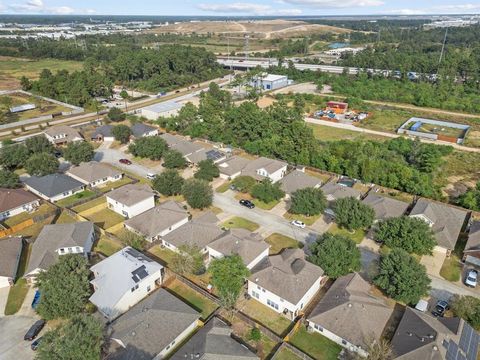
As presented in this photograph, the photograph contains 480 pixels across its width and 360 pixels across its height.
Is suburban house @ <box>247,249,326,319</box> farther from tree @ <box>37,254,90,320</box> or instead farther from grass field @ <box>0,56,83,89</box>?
grass field @ <box>0,56,83,89</box>

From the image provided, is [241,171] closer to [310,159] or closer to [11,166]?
[310,159]

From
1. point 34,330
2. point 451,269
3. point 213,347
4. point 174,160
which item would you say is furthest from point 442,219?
point 34,330

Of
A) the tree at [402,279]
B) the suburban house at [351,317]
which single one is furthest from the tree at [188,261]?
the tree at [402,279]

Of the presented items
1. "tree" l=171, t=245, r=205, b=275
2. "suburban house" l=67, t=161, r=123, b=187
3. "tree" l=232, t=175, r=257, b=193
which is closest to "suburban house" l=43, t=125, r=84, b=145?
"suburban house" l=67, t=161, r=123, b=187

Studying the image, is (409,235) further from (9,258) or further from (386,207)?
(9,258)

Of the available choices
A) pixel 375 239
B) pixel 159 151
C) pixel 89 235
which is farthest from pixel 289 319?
pixel 159 151

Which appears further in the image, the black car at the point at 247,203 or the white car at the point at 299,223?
the black car at the point at 247,203

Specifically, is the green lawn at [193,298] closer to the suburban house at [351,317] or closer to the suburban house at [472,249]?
the suburban house at [351,317]
